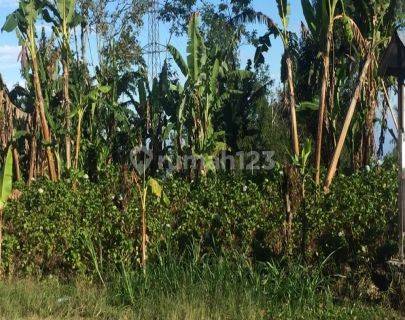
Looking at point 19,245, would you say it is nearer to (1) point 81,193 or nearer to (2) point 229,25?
(1) point 81,193

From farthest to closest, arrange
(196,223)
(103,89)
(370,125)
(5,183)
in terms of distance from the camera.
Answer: (370,125) → (103,89) → (196,223) → (5,183)

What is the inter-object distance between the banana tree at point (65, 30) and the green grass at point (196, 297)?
3.76 meters

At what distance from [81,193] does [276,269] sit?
122 inches

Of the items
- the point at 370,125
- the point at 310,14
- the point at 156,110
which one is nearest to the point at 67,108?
the point at 156,110

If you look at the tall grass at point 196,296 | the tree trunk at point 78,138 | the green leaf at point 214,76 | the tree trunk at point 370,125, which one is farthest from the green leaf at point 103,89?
the tree trunk at point 370,125

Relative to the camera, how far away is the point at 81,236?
862cm

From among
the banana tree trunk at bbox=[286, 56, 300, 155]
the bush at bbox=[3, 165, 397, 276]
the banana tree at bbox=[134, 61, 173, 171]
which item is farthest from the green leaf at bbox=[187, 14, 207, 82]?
the bush at bbox=[3, 165, 397, 276]

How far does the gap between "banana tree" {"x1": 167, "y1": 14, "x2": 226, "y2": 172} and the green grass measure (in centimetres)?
428

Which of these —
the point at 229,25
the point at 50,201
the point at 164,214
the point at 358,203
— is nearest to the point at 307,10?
the point at 358,203

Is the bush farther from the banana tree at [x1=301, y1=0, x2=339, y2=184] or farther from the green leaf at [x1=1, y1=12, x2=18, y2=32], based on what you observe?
the green leaf at [x1=1, y1=12, x2=18, y2=32]

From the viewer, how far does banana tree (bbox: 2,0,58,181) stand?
10.5m

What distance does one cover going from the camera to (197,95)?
1176cm

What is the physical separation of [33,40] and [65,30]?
2.03ft

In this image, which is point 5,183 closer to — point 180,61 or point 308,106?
point 180,61
